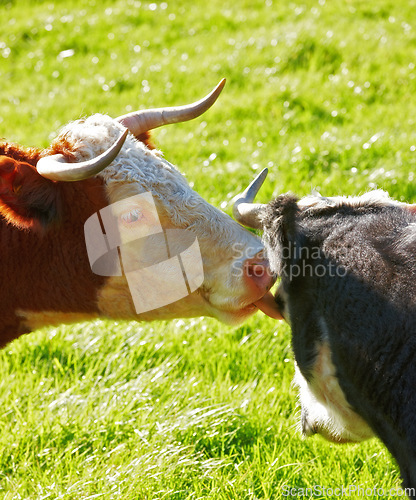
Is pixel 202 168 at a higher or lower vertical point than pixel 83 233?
lower

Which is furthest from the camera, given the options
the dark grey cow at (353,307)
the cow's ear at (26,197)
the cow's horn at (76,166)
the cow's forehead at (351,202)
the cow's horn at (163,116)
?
the cow's horn at (163,116)

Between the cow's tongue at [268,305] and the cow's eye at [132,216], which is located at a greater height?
the cow's eye at [132,216]

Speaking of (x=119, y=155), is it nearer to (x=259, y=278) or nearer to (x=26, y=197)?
(x=26, y=197)

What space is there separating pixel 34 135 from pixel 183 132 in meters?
2.04

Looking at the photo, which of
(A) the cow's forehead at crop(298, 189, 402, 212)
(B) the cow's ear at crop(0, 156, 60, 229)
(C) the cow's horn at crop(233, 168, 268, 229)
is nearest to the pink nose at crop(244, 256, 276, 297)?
(C) the cow's horn at crop(233, 168, 268, 229)

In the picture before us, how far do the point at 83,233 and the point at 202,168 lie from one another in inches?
160

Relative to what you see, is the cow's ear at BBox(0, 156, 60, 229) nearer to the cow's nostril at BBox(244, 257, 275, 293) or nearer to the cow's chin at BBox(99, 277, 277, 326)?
the cow's chin at BBox(99, 277, 277, 326)

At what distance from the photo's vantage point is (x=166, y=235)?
3.49 meters

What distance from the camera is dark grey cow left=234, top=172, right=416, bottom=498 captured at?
7.56 feet

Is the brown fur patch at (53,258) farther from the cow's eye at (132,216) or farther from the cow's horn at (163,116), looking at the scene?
the cow's horn at (163,116)

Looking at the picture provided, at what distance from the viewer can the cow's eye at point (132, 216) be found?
11.2ft

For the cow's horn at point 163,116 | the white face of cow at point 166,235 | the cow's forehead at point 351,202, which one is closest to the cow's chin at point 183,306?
the white face of cow at point 166,235

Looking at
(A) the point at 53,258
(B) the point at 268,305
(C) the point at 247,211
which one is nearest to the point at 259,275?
(B) the point at 268,305

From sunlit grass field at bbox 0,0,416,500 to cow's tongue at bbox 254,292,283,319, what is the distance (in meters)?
0.99
